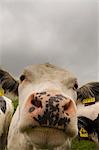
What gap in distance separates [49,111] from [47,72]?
3.81 feet

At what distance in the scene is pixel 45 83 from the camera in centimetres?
562

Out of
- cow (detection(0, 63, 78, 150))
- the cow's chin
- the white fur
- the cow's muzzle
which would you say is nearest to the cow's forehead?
the white fur

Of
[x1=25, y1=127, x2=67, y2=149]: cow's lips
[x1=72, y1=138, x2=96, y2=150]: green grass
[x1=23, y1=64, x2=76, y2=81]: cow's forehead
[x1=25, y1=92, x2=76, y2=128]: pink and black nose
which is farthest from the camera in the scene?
[x1=72, y1=138, x2=96, y2=150]: green grass

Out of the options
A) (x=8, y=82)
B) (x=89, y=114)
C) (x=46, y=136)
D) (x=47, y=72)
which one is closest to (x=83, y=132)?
(x=89, y=114)

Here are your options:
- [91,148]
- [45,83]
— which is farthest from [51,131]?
[91,148]

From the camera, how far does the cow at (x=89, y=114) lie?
23.9ft

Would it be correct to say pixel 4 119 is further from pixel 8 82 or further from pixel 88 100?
pixel 88 100

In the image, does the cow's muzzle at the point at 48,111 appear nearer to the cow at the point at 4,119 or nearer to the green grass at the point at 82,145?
the cow at the point at 4,119

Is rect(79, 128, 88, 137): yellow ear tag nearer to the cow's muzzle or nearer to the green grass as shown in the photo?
the cow's muzzle

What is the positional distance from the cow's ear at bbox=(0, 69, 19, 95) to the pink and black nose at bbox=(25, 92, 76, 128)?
2.10 metres

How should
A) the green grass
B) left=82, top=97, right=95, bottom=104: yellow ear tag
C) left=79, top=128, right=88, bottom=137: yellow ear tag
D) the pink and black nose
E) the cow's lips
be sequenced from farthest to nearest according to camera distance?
the green grass → left=79, top=128, right=88, bottom=137: yellow ear tag → left=82, top=97, right=95, bottom=104: yellow ear tag → the cow's lips → the pink and black nose

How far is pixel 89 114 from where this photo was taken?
11109mm

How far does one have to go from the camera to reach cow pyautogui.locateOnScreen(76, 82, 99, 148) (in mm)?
7289

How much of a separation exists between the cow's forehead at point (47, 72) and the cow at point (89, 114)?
1123 mm
